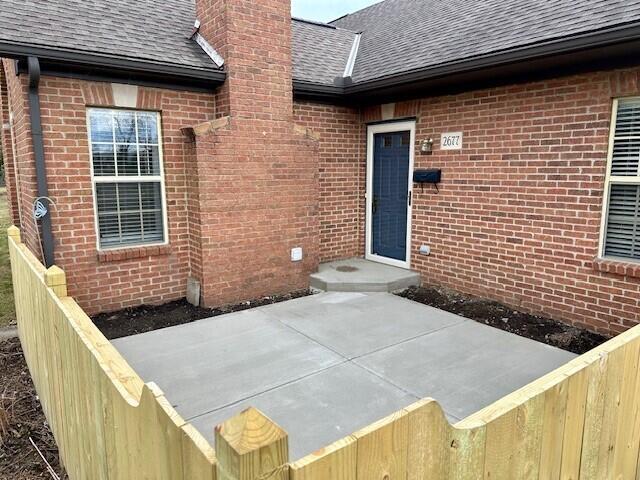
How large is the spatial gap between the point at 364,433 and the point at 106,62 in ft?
16.4

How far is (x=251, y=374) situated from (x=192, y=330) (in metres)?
1.38

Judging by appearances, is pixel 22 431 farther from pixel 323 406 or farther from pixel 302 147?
pixel 302 147

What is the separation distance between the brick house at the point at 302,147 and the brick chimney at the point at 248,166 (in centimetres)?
2

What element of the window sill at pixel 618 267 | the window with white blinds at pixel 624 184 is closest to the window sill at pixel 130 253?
the window sill at pixel 618 267

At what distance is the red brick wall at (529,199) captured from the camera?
455cm

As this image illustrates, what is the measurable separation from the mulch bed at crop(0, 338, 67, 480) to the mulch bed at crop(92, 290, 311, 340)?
89cm

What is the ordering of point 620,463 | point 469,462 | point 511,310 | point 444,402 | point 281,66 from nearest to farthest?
point 469,462, point 620,463, point 444,402, point 511,310, point 281,66

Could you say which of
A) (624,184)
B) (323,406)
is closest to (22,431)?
(323,406)

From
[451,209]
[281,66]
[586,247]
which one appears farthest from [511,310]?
[281,66]

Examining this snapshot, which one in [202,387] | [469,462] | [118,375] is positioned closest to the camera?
[469,462]

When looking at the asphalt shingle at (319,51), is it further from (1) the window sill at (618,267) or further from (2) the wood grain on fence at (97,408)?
(2) the wood grain on fence at (97,408)

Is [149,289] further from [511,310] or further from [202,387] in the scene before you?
[511,310]

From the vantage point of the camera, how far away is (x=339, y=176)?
7160 mm

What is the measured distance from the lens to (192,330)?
475cm
